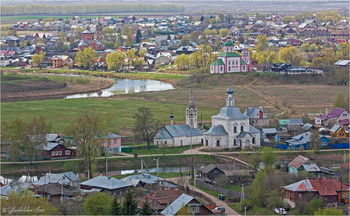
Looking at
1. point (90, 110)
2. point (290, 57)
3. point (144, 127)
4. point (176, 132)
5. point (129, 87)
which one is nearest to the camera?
point (144, 127)

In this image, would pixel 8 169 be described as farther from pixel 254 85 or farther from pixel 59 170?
pixel 254 85

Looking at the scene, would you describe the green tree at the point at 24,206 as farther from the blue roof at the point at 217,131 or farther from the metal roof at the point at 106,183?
the blue roof at the point at 217,131

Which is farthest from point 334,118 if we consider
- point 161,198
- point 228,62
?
point 228,62

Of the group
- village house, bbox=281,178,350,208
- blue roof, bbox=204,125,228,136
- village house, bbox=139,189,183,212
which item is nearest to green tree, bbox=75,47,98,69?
blue roof, bbox=204,125,228,136

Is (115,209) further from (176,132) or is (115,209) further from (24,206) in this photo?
(176,132)

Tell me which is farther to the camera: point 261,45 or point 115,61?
point 261,45

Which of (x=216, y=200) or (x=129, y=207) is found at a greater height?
(x=129, y=207)
